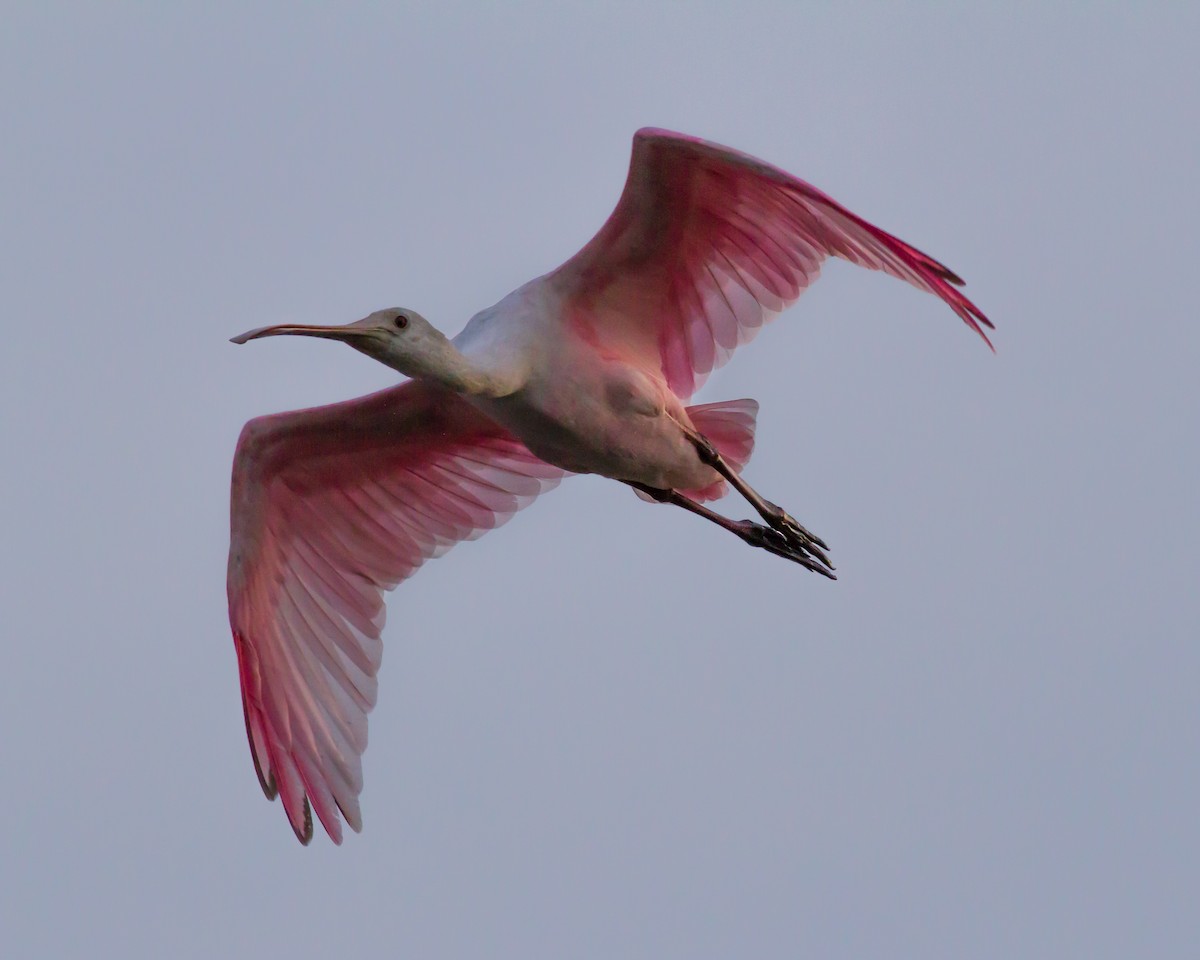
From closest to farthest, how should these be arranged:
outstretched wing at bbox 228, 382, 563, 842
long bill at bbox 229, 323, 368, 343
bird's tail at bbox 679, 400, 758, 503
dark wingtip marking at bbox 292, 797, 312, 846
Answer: long bill at bbox 229, 323, 368, 343
bird's tail at bbox 679, 400, 758, 503
dark wingtip marking at bbox 292, 797, 312, 846
outstretched wing at bbox 228, 382, 563, 842

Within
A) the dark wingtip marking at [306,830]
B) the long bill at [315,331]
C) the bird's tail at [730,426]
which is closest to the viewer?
the long bill at [315,331]

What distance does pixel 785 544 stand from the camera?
10.1m

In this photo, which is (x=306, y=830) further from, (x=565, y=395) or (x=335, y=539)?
(x=565, y=395)

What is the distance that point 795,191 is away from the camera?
8.21 meters

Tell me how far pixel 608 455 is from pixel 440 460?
1.44 meters

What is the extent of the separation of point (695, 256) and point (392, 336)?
151 cm

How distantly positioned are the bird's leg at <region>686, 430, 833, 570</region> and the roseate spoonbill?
0.01 metres

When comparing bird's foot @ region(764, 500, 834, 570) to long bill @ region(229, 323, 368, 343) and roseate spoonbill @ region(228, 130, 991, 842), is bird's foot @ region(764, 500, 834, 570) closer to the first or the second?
roseate spoonbill @ region(228, 130, 991, 842)

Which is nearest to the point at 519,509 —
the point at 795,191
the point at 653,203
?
the point at 653,203

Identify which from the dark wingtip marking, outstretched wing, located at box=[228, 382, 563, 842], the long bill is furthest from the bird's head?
the dark wingtip marking

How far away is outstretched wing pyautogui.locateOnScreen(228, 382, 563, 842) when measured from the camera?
9766 mm

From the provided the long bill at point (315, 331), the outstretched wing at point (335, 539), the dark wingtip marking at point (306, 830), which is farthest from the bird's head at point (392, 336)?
the dark wingtip marking at point (306, 830)

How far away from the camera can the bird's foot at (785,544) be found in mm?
10031

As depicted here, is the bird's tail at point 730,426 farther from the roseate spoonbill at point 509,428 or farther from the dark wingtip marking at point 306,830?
the dark wingtip marking at point 306,830
